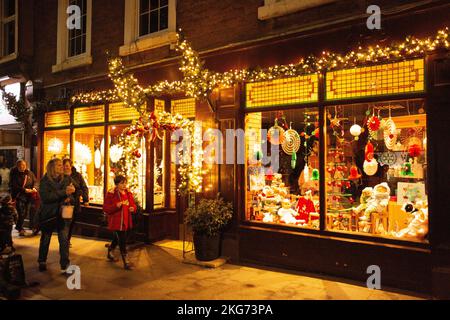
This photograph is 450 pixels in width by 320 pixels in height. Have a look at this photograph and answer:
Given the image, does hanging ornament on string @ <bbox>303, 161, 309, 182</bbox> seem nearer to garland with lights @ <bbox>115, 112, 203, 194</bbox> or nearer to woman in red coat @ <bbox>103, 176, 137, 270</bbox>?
garland with lights @ <bbox>115, 112, 203, 194</bbox>

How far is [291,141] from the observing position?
8445mm

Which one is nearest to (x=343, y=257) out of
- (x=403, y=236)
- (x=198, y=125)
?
(x=403, y=236)

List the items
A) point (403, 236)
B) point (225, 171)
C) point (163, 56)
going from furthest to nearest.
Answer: point (163, 56), point (225, 171), point (403, 236)

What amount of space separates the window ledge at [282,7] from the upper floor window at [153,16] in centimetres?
300

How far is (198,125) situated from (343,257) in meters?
3.86

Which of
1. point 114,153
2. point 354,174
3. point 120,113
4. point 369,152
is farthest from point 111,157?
point 369,152

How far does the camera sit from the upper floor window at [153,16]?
9.73 metres

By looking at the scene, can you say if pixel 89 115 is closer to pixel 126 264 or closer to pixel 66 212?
pixel 66 212

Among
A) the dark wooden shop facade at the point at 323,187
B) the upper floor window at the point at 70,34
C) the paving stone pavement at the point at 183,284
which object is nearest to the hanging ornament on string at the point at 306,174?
the dark wooden shop facade at the point at 323,187

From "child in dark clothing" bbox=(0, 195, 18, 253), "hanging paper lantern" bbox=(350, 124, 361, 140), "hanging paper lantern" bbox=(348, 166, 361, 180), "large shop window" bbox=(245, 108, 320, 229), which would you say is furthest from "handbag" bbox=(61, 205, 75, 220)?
"hanging paper lantern" bbox=(350, 124, 361, 140)

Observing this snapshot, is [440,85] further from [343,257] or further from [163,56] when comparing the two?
[163,56]
